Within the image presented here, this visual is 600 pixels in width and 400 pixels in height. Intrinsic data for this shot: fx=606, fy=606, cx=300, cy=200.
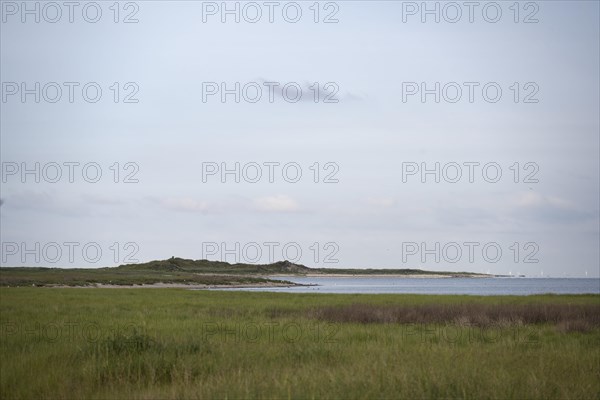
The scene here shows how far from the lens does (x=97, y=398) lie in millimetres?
10070

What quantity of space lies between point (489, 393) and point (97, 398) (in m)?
6.35

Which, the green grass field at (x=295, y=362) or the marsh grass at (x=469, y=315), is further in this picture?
the marsh grass at (x=469, y=315)

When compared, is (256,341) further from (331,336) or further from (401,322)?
(401,322)

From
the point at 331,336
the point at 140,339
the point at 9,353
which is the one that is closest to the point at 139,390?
the point at 140,339

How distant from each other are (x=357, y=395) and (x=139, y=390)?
390 centimetres

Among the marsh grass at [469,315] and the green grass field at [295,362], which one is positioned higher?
the green grass field at [295,362]

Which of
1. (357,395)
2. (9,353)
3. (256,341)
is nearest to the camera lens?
(357,395)

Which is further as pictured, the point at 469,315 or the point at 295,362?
the point at 469,315

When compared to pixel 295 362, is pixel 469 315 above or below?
below

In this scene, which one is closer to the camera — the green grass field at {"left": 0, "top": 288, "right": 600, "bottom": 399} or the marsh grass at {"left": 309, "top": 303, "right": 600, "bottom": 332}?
the green grass field at {"left": 0, "top": 288, "right": 600, "bottom": 399}

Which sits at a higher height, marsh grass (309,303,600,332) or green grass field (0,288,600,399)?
green grass field (0,288,600,399)

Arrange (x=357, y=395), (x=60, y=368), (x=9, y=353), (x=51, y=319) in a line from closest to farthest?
(x=357, y=395) < (x=60, y=368) < (x=9, y=353) < (x=51, y=319)

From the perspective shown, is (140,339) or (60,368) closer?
A: (60,368)

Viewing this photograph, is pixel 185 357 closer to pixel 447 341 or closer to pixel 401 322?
pixel 447 341
